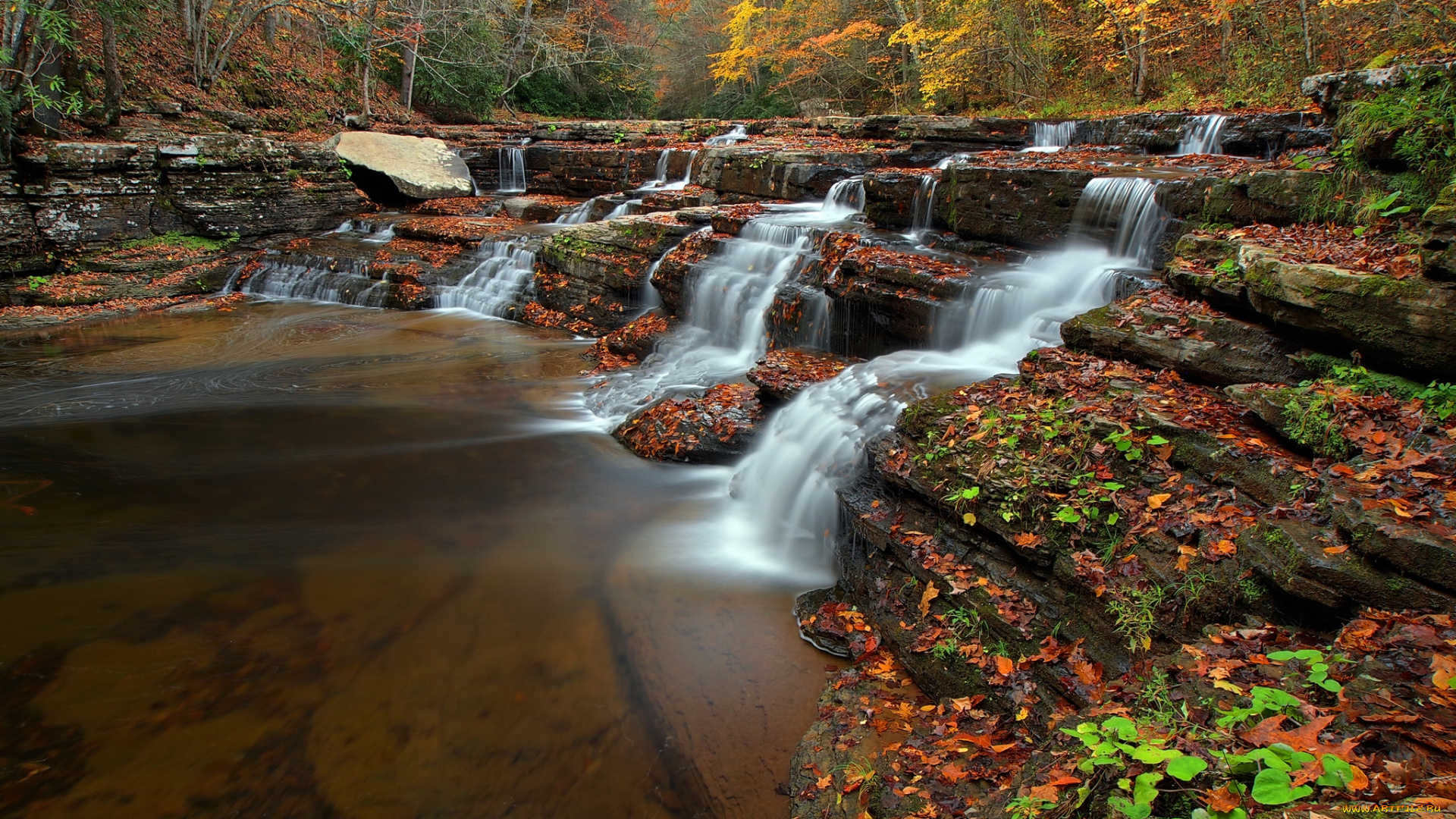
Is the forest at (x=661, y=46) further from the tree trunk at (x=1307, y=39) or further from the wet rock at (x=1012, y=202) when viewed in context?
the wet rock at (x=1012, y=202)

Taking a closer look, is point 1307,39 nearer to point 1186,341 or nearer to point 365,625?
point 1186,341

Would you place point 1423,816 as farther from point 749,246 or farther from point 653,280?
point 653,280

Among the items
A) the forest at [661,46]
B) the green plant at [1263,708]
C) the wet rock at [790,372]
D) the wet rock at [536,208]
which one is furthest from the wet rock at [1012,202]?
the wet rock at [536,208]

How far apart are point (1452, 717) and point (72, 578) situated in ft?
23.0

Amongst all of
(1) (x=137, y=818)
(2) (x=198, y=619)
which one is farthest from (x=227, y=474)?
(1) (x=137, y=818)

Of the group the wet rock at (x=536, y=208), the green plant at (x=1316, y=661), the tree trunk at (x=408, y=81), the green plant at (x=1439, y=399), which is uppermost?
the tree trunk at (x=408, y=81)

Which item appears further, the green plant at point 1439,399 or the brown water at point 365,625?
the green plant at point 1439,399

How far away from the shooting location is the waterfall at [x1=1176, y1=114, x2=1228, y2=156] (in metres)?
10.5

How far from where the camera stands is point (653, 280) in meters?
Result: 10.4

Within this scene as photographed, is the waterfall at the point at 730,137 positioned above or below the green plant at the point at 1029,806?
above

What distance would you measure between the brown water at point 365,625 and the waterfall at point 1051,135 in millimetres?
10915

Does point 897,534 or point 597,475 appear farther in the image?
point 597,475

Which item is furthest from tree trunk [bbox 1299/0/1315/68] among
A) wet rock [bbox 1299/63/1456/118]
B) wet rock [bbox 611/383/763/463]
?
wet rock [bbox 611/383/763/463]

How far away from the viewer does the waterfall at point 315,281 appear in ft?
41.2
